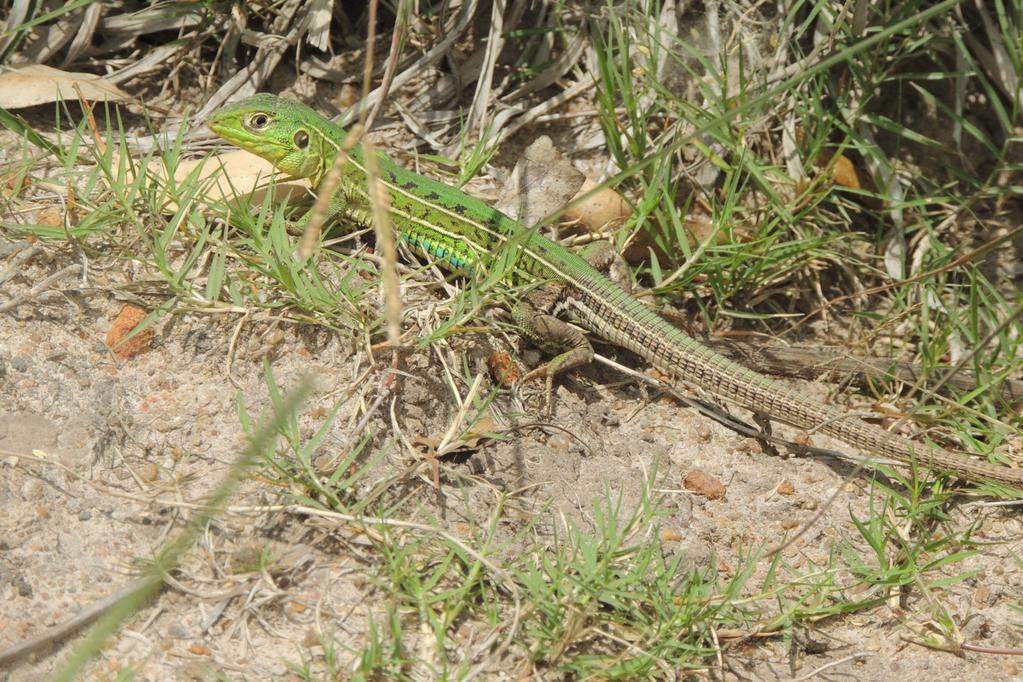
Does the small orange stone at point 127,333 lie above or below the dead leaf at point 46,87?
below

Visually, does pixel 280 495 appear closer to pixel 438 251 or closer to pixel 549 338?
pixel 549 338

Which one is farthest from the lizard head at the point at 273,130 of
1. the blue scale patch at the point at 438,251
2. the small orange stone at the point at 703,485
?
the small orange stone at the point at 703,485

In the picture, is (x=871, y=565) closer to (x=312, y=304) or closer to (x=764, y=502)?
(x=764, y=502)

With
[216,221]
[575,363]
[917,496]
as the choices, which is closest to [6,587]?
[216,221]

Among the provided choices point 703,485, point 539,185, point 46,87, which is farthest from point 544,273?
point 46,87

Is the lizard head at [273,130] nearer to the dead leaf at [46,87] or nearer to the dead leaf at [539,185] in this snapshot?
the dead leaf at [46,87]

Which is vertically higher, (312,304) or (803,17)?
(803,17)

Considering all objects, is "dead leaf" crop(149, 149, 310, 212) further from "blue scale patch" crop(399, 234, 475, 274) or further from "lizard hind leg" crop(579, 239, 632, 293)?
"lizard hind leg" crop(579, 239, 632, 293)
